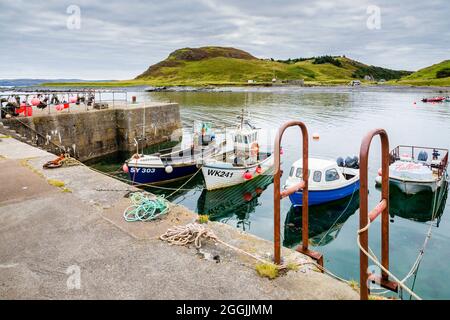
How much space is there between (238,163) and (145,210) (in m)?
13.3

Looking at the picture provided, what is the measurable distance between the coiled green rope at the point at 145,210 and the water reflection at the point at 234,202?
843 cm

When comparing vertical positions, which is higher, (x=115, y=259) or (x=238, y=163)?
(x=115, y=259)

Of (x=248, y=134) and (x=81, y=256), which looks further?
(x=248, y=134)

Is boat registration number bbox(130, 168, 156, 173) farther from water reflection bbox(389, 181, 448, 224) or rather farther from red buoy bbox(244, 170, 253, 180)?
water reflection bbox(389, 181, 448, 224)

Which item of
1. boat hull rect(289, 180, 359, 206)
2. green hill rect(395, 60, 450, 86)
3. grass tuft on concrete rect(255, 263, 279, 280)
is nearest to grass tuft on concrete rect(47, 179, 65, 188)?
grass tuft on concrete rect(255, 263, 279, 280)

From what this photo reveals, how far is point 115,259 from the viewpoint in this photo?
5703 millimetres

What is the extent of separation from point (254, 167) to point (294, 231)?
6.26 m

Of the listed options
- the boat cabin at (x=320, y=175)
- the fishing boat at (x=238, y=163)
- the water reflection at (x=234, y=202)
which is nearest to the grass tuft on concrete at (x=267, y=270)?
the water reflection at (x=234, y=202)

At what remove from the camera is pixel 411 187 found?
1892 centimetres

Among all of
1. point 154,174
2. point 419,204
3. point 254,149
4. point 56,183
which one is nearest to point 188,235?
point 56,183

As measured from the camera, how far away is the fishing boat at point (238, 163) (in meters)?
19.3

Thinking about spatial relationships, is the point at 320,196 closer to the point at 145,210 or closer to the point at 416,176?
the point at 416,176
